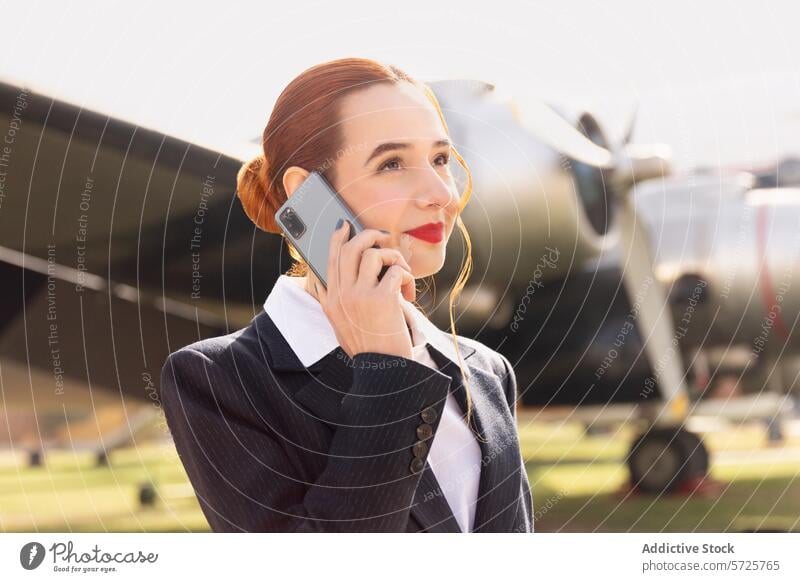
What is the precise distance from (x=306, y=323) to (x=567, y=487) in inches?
213

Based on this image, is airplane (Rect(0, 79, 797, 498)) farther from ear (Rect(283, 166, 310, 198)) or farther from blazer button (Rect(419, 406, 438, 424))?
blazer button (Rect(419, 406, 438, 424))

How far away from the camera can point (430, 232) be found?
1.32m

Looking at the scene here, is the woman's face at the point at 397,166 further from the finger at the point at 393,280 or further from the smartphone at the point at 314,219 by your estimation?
the finger at the point at 393,280

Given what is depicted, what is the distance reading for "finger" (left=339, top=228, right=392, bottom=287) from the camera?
1.13 m

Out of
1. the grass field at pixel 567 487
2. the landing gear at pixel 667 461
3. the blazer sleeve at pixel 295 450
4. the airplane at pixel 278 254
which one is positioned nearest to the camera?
the blazer sleeve at pixel 295 450

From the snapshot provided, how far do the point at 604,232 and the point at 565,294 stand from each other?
2.31 ft

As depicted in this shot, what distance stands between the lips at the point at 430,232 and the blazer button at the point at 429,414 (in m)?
0.31

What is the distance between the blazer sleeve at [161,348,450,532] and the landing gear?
3576mm

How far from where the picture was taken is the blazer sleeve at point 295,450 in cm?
108

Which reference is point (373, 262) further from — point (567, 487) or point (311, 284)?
point (567, 487)

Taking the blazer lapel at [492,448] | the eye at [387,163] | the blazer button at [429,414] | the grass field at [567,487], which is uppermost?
the eye at [387,163]

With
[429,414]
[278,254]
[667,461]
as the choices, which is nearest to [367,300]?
[429,414]

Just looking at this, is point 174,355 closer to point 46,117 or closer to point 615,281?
point 46,117

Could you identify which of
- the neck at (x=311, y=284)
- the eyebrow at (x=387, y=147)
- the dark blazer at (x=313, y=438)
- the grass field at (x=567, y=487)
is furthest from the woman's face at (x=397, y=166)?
the grass field at (x=567, y=487)
